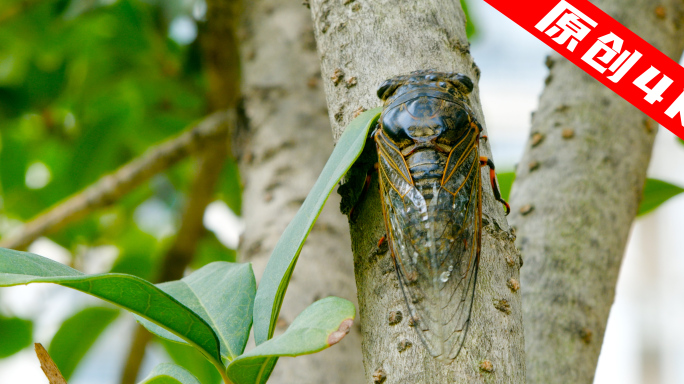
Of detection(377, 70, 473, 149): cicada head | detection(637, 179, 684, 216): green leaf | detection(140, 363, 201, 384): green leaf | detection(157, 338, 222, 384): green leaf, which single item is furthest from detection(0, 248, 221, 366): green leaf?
detection(157, 338, 222, 384): green leaf

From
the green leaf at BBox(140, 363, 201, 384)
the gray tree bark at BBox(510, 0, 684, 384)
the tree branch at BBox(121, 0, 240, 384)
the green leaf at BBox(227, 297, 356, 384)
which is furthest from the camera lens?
the tree branch at BBox(121, 0, 240, 384)

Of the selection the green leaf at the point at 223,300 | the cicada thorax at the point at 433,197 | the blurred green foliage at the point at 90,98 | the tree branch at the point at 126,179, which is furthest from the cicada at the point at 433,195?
the blurred green foliage at the point at 90,98

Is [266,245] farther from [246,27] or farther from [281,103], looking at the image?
[246,27]

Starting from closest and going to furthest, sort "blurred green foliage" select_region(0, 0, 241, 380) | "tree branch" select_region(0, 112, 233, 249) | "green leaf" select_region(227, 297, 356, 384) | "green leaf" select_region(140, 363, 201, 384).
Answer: "green leaf" select_region(227, 297, 356, 384) → "green leaf" select_region(140, 363, 201, 384) → "tree branch" select_region(0, 112, 233, 249) → "blurred green foliage" select_region(0, 0, 241, 380)

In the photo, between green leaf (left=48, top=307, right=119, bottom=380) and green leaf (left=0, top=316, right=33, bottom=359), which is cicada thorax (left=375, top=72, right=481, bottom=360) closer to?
green leaf (left=48, top=307, right=119, bottom=380)

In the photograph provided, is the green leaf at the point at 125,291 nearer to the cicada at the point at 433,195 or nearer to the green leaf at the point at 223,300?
the green leaf at the point at 223,300

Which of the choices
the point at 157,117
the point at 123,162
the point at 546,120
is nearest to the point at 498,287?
the point at 546,120

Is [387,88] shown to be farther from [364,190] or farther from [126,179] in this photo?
[126,179]
